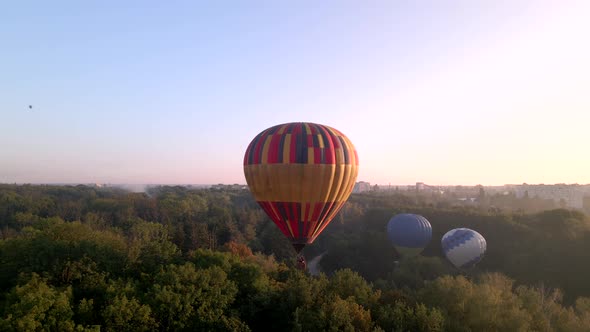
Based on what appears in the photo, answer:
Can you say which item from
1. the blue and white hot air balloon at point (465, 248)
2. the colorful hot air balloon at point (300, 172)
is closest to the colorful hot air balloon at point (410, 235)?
the blue and white hot air balloon at point (465, 248)

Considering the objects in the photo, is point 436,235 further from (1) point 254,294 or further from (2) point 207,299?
(2) point 207,299

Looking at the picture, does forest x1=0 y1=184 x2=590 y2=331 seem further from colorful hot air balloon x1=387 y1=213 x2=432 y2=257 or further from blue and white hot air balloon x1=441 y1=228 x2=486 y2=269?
colorful hot air balloon x1=387 y1=213 x2=432 y2=257

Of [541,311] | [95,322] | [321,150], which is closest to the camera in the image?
[95,322]

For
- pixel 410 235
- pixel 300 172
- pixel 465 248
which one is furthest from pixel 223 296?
pixel 465 248

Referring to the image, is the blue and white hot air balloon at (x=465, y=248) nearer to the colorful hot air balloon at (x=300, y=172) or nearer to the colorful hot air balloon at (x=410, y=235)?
the colorful hot air balloon at (x=410, y=235)

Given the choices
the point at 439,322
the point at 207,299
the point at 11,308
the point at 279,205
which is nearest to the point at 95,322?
the point at 11,308
